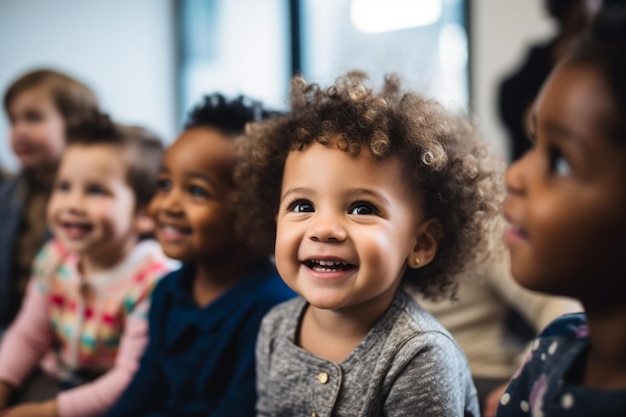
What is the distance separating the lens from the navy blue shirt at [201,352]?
1089 millimetres

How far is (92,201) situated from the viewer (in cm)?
140

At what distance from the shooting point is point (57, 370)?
1.46 m

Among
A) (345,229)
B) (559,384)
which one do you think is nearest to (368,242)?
(345,229)

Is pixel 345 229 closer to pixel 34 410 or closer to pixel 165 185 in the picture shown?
pixel 165 185

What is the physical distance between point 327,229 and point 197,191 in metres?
0.45

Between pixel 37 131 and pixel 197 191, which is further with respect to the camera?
pixel 37 131

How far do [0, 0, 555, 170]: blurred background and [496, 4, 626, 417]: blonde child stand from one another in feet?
6.62

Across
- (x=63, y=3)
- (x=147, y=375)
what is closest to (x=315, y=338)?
(x=147, y=375)

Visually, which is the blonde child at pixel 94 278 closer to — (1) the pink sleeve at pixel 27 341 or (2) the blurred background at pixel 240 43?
(1) the pink sleeve at pixel 27 341

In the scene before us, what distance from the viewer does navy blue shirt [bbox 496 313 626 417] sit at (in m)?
0.60

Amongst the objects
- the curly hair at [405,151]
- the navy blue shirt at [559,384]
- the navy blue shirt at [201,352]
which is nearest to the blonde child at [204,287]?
the navy blue shirt at [201,352]

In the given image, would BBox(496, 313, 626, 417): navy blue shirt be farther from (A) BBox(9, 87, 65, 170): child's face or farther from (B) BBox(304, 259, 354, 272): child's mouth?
(A) BBox(9, 87, 65, 170): child's face

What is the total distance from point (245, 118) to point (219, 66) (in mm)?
3358

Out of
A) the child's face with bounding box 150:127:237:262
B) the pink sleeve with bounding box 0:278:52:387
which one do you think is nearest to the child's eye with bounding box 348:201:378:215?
the child's face with bounding box 150:127:237:262
